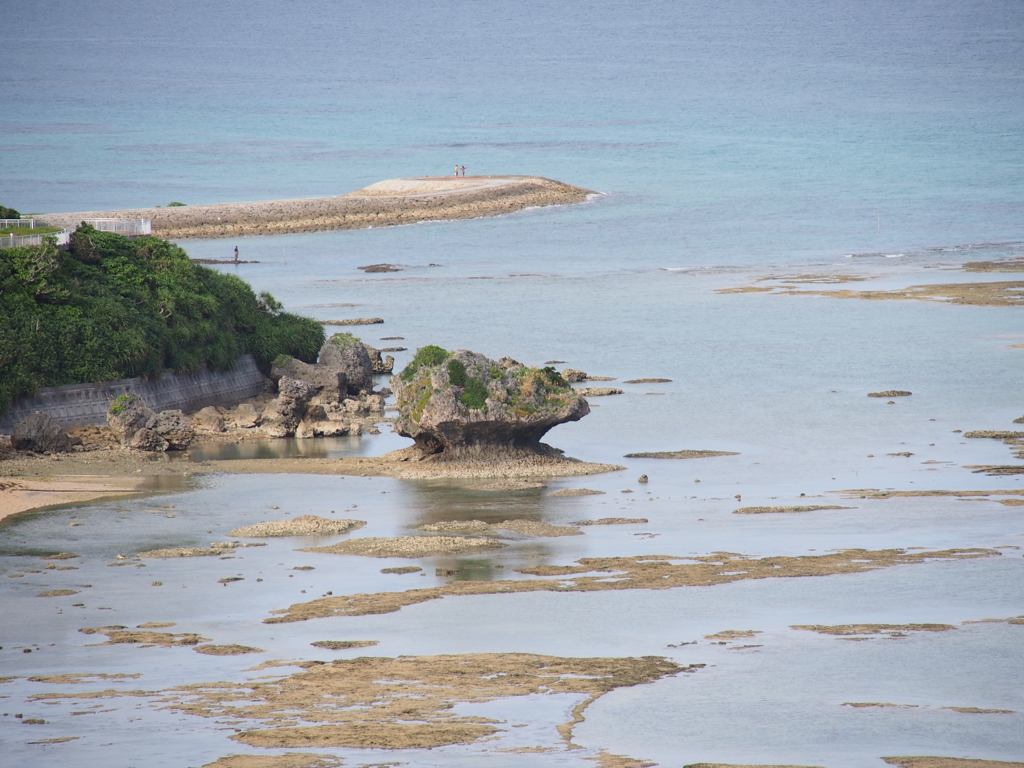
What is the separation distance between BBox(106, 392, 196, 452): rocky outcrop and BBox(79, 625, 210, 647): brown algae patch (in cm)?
1524

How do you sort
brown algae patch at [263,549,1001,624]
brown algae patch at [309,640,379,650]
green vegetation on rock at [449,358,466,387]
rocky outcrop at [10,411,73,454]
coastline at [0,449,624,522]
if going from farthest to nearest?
1. rocky outcrop at [10,411,73,454]
2. green vegetation on rock at [449,358,466,387]
3. coastline at [0,449,624,522]
4. brown algae patch at [263,549,1001,624]
5. brown algae patch at [309,640,379,650]

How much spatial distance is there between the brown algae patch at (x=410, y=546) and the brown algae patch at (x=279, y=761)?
10.0 meters

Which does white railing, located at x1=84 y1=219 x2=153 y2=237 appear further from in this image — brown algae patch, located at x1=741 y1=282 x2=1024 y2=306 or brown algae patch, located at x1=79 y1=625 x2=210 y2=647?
brown algae patch, located at x1=741 y1=282 x2=1024 y2=306

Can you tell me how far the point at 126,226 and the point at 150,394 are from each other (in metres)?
12.3

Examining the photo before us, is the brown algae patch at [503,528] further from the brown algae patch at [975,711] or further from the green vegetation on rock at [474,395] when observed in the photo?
the brown algae patch at [975,711]

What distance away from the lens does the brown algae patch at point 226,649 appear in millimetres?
19070

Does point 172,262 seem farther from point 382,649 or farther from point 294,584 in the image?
point 382,649

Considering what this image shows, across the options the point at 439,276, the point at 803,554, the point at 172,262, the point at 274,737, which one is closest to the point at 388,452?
the point at 172,262

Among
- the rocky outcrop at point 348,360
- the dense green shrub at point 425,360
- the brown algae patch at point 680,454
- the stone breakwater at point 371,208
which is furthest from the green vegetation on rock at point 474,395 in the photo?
the stone breakwater at point 371,208

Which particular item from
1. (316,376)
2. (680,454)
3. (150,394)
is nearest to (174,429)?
(150,394)

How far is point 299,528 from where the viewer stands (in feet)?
88.0

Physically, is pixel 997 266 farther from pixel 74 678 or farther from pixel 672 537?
pixel 74 678

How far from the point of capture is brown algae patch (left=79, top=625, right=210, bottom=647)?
19.6m

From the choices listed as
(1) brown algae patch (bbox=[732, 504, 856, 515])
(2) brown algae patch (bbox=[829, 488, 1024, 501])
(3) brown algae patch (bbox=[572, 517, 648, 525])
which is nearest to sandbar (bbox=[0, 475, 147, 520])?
(3) brown algae patch (bbox=[572, 517, 648, 525])
